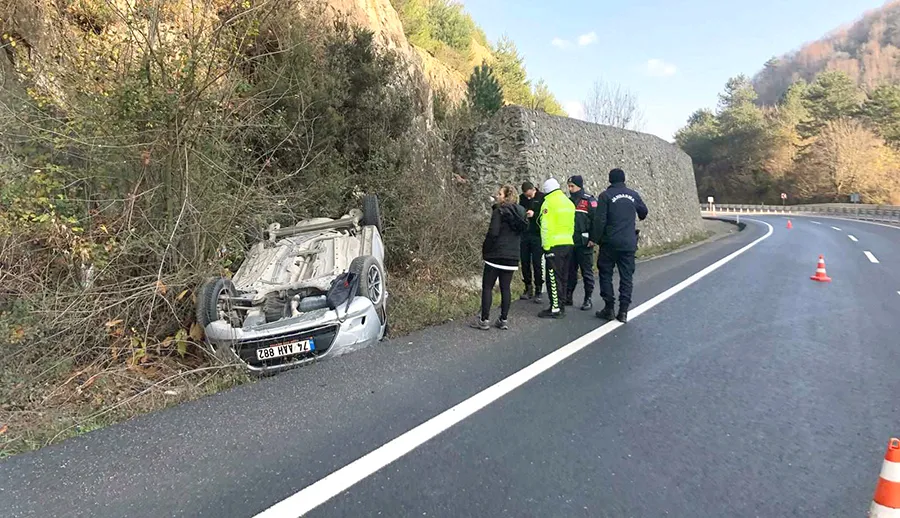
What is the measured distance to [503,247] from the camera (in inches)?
251

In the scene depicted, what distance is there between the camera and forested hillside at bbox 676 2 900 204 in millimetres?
55281

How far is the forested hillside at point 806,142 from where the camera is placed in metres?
55.3

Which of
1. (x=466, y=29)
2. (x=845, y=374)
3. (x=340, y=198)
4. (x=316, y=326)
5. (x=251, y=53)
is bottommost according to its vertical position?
(x=845, y=374)

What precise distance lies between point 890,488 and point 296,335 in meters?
4.46

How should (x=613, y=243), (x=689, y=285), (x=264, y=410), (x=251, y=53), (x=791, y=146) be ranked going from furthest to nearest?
1. (x=791, y=146)
2. (x=251, y=53)
3. (x=689, y=285)
4. (x=613, y=243)
5. (x=264, y=410)

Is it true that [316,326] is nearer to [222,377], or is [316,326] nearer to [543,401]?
[222,377]

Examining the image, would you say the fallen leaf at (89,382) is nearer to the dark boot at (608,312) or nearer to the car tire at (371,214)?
the car tire at (371,214)

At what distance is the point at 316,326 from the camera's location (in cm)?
533

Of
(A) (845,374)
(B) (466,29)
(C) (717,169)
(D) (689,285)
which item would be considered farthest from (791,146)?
(A) (845,374)

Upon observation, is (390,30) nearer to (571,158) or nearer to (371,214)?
(571,158)

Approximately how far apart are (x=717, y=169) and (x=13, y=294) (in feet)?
262

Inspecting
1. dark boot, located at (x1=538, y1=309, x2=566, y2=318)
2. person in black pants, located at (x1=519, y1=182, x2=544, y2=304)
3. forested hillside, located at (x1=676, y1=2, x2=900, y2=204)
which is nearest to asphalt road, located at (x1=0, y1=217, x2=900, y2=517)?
dark boot, located at (x1=538, y1=309, x2=566, y2=318)

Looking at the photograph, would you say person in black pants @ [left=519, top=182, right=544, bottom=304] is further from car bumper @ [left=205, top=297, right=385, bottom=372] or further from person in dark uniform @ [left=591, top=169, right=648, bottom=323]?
car bumper @ [left=205, top=297, right=385, bottom=372]

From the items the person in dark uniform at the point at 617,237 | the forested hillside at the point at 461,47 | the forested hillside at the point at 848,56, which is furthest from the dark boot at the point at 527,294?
the forested hillside at the point at 848,56
